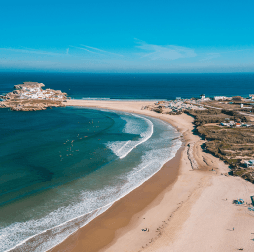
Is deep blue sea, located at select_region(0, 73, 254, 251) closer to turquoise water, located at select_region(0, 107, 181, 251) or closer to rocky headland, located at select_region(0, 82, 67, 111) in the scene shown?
turquoise water, located at select_region(0, 107, 181, 251)

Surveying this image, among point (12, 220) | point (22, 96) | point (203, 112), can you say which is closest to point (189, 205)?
point (12, 220)

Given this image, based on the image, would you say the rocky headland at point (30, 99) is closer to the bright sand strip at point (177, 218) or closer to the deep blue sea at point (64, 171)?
the deep blue sea at point (64, 171)

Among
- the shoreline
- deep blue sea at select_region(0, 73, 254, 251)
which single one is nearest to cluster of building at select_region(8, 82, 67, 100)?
deep blue sea at select_region(0, 73, 254, 251)

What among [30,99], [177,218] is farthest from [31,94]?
[177,218]

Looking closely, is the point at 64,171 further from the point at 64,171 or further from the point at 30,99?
the point at 30,99

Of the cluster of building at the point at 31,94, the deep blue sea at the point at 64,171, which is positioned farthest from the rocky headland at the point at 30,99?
the deep blue sea at the point at 64,171

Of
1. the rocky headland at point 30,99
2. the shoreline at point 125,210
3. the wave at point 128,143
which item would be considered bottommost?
the shoreline at point 125,210

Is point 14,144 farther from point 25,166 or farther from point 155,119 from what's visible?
point 155,119
